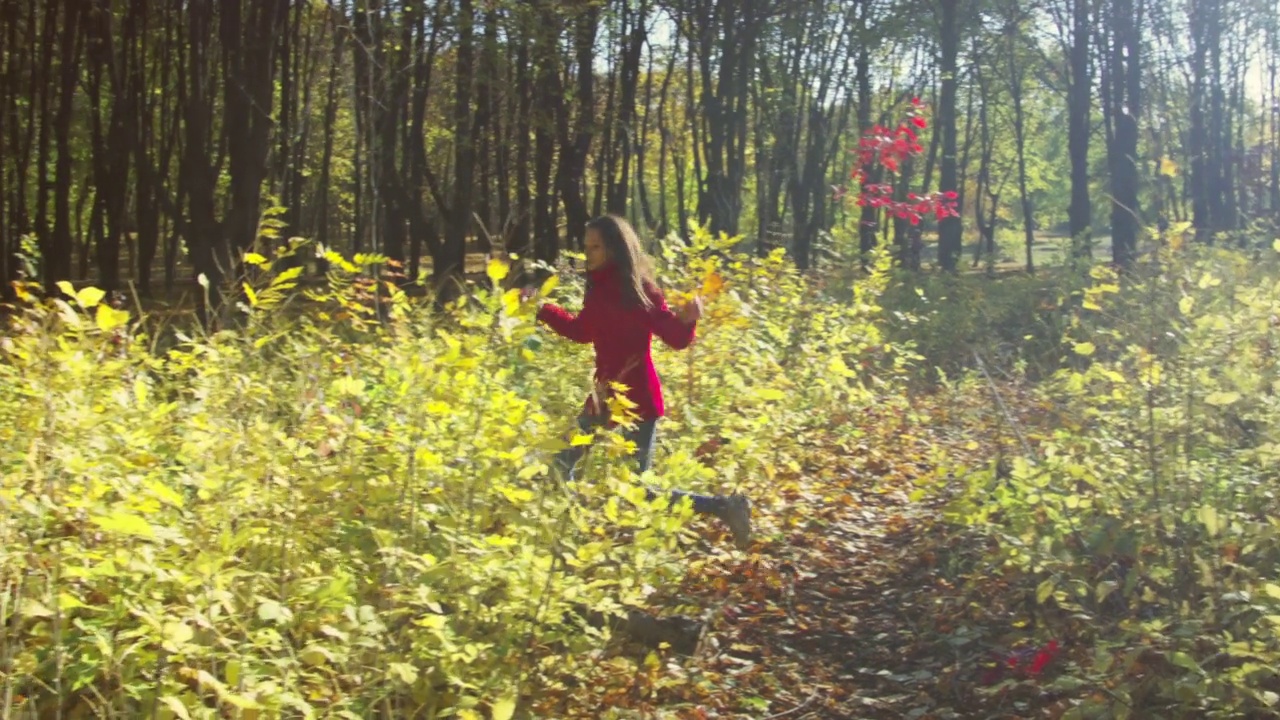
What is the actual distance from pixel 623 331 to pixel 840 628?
1.80m

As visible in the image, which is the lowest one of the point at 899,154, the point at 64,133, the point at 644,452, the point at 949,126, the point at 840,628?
the point at 840,628

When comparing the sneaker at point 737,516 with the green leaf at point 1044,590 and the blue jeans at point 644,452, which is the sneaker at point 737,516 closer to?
the blue jeans at point 644,452

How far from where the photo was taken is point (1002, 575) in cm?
570

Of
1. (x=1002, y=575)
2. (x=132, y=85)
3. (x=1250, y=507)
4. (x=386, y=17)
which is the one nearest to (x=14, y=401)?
(x=1002, y=575)

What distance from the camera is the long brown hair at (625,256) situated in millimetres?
5699

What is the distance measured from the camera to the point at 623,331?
5.70 metres

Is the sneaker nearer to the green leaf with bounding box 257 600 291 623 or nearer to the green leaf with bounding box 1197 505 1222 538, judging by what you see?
the green leaf with bounding box 1197 505 1222 538

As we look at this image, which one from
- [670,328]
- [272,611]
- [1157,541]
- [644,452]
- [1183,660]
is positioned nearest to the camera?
[272,611]

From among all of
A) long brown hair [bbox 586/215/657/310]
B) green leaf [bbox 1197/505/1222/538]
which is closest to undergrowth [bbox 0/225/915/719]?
long brown hair [bbox 586/215/657/310]

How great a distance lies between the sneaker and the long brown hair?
1084mm

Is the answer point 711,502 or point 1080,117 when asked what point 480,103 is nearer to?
point 1080,117

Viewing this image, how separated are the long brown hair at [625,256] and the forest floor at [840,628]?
141cm

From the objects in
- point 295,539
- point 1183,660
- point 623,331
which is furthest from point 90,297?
point 1183,660

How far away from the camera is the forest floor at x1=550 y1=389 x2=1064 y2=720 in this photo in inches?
183
